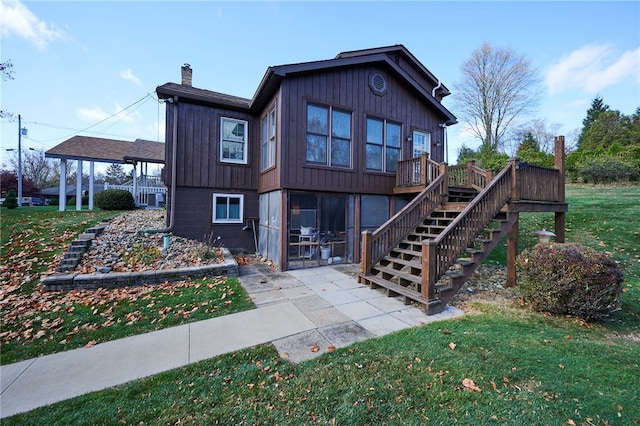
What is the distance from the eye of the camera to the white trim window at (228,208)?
8.88 m

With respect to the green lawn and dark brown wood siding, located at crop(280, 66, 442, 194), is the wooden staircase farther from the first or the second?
dark brown wood siding, located at crop(280, 66, 442, 194)

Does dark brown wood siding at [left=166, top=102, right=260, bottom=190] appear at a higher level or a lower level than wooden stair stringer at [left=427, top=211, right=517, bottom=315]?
higher

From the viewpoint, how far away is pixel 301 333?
147 inches

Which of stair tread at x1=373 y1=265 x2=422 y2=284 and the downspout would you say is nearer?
stair tread at x1=373 y1=265 x2=422 y2=284

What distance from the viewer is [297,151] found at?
723 cm

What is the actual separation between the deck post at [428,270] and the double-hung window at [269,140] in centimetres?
487

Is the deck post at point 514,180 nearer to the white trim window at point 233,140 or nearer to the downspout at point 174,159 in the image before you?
the white trim window at point 233,140

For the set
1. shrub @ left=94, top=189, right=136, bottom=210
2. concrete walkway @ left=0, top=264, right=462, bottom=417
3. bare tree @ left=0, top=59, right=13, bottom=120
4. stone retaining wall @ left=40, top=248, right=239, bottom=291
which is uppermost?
bare tree @ left=0, top=59, right=13, bottom=120

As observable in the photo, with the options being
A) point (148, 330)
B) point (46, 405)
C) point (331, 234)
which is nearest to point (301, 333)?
point (148, 330)

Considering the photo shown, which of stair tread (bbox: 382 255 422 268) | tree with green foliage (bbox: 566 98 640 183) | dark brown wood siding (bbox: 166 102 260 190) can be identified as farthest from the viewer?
tree with green foliage (bbox: 566 98 640 183)

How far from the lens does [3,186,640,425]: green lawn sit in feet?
7.34

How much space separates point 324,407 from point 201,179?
7.94 meters

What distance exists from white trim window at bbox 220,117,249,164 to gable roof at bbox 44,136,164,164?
832 cm

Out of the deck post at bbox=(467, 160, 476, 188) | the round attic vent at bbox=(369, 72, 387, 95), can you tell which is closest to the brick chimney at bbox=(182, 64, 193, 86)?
the round attic vent at bbox=(369, 72, 387, 95)
